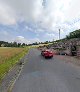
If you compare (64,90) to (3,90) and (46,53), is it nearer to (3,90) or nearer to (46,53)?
(3,90)

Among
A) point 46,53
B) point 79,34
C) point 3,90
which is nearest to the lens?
point 3,90

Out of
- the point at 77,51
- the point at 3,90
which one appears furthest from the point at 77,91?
the point at 77,51

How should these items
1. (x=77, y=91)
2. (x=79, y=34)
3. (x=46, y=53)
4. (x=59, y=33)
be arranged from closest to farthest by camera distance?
1. (x=77, y=91)
2. (x=46, y=53)
3. (x=79, y=34)
4. (x=59, y=33)

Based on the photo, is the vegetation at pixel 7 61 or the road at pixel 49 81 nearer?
the road at pixel 49 81

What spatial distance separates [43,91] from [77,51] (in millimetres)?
27509

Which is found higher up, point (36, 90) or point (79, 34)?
point (79, 34)

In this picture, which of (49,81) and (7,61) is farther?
(7,61)

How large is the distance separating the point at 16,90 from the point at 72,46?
30.6 m

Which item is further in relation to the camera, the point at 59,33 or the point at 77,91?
the point at 59,33

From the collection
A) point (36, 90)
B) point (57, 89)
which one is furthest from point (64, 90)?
point (36, 90)

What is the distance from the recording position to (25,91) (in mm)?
10508

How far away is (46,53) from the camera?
131ft

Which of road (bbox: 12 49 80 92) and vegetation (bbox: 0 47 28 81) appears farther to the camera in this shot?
vegetation (bbox: 0 47 28 81)

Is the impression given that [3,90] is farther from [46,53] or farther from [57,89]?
[46,53]
